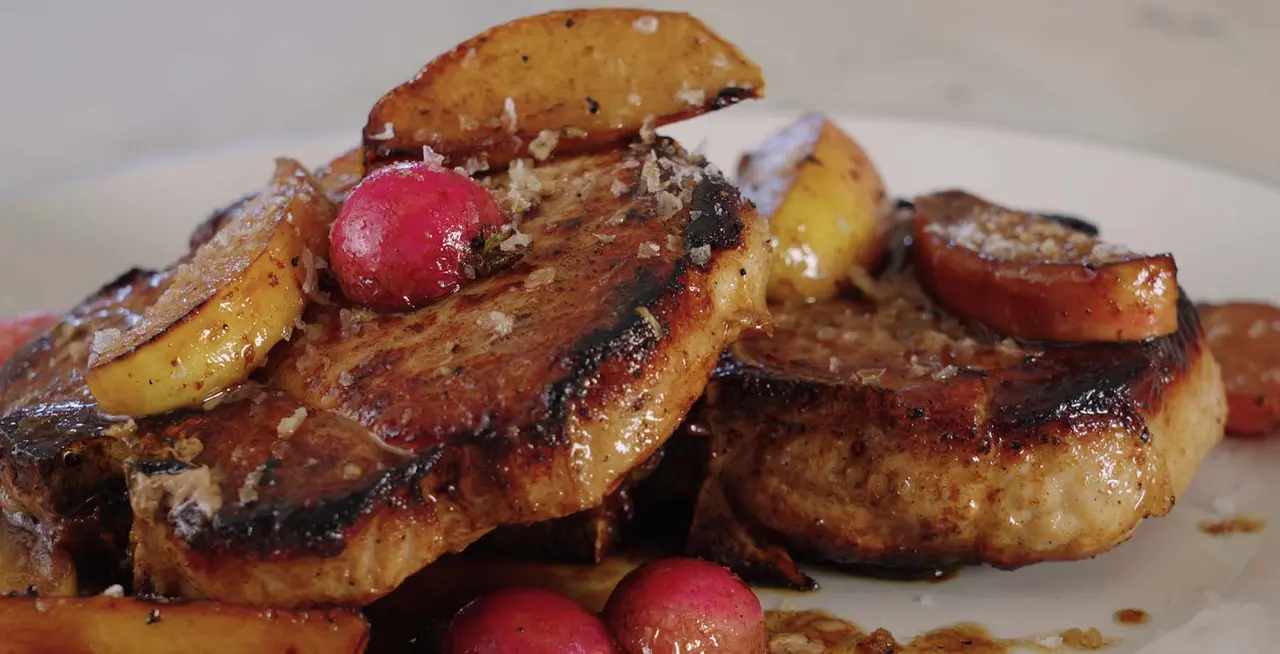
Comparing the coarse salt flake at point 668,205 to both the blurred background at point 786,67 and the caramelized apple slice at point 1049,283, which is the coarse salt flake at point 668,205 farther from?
the blurred background at point 786,67

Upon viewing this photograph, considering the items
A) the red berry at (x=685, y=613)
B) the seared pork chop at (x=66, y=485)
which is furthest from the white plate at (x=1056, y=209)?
the seared pork chop at (x=66, y=485)

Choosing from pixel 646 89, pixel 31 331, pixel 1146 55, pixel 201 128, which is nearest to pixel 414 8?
pixel 201 128

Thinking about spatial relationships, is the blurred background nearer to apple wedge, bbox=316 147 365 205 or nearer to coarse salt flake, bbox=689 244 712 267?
apple wedge, bbox=316 147 365 205

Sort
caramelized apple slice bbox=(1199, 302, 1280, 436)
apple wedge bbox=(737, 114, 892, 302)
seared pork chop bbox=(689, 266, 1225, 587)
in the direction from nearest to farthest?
seared pork chop bbox=(689, 266, 1225, 587) < apple wedge bbox=(737, 114, 892, 302) < caramelized apple slice bbox=(1199, 302, 1280, 436)

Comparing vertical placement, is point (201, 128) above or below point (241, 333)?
below

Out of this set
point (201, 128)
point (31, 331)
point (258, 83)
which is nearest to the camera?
point (31, 331)

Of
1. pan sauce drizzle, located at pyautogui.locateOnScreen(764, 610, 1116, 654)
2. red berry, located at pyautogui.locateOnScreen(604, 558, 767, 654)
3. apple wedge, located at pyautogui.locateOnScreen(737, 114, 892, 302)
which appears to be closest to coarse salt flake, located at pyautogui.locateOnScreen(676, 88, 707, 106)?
apple wedge, located at pyautogui.locateOnScreen(737, 114, 892, 302)

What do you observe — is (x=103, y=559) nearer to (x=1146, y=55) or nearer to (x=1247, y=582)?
(x=1247, y=582)
